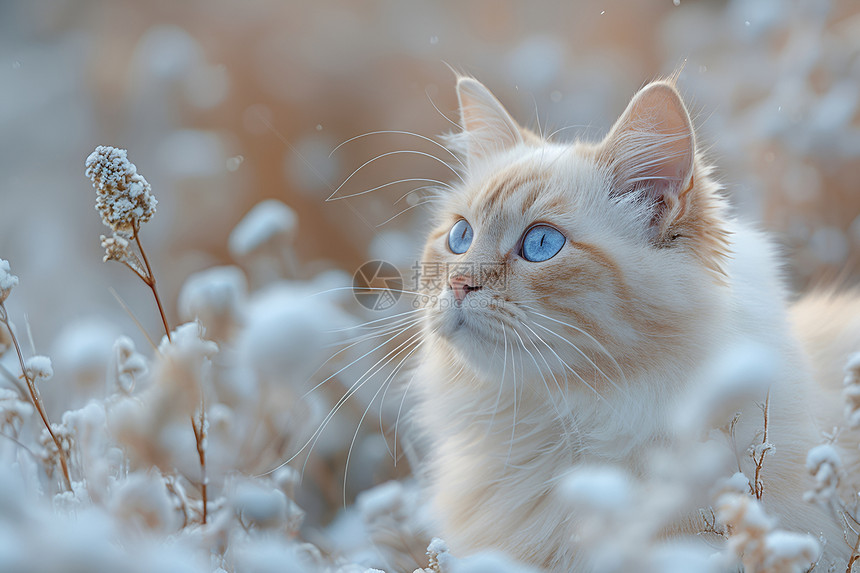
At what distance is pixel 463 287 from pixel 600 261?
0.58ft

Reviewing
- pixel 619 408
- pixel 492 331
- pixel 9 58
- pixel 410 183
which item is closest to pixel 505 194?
pixel 492 331

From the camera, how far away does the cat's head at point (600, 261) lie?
0.79 metres

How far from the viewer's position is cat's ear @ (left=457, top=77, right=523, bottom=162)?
1108mm

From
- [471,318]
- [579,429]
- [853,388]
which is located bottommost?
[853,388]

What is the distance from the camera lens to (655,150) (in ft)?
2.75

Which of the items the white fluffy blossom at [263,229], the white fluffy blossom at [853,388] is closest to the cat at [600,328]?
the white fluffy blossom at [853,388]

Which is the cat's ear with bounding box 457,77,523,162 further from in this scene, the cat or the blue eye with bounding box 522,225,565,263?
the blue eye with bounding box 522,225,565,263

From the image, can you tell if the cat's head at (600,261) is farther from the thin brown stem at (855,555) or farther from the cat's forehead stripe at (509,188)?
the thin brown stem at (855,555)

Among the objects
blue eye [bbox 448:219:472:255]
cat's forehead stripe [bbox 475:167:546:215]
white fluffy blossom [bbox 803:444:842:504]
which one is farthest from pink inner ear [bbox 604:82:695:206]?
white fluffy blossom [bbox 803:444:842:504]

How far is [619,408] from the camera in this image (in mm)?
817

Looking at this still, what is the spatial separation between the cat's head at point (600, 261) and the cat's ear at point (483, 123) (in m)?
0.22

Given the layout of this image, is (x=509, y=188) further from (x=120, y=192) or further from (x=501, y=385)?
(x=120, y=192)

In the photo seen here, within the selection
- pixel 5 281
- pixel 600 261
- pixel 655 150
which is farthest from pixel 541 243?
pixel 5 281

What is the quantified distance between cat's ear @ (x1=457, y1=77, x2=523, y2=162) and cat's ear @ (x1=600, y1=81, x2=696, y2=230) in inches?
10.0
